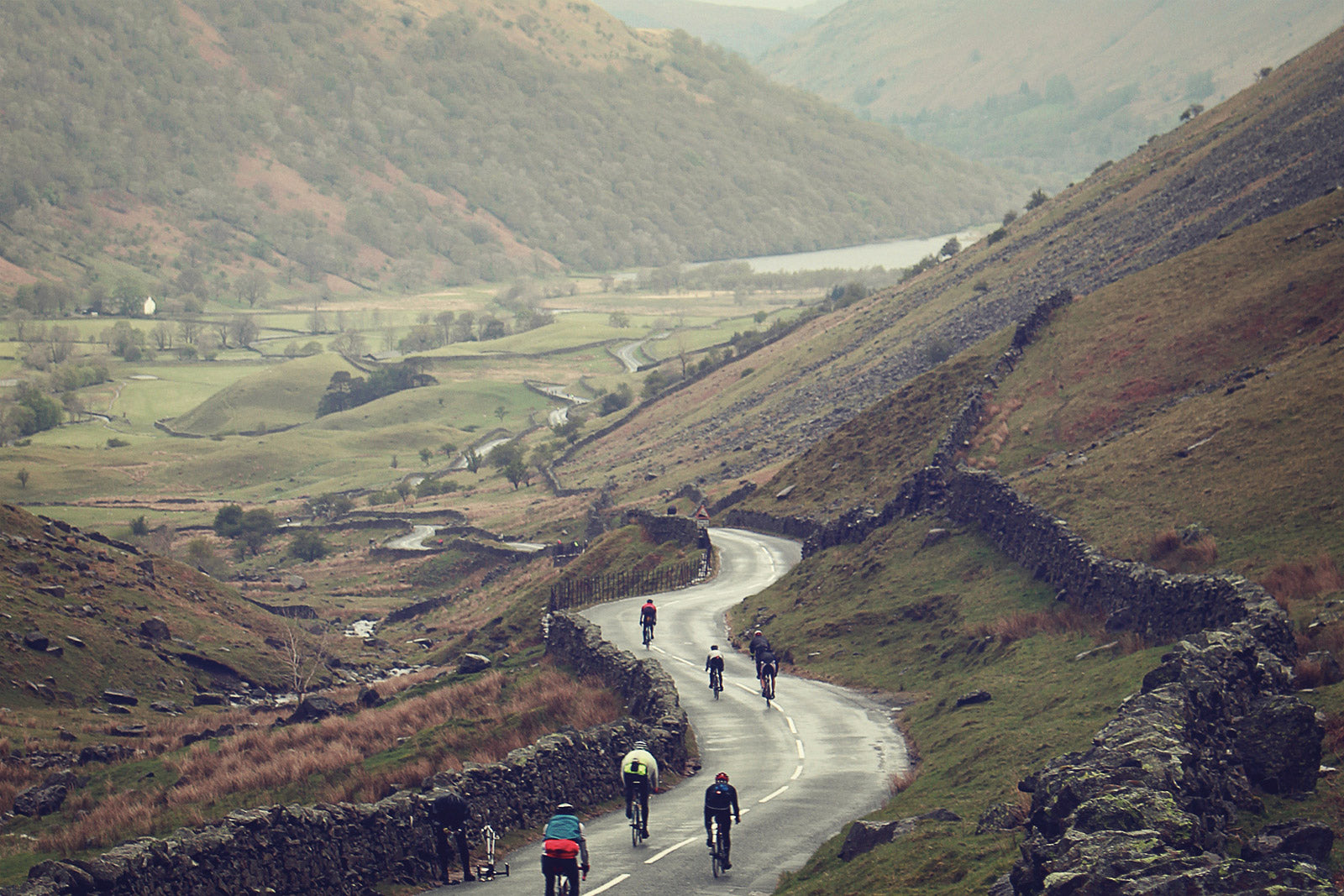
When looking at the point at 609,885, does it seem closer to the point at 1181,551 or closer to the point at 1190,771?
the point at 1190,771

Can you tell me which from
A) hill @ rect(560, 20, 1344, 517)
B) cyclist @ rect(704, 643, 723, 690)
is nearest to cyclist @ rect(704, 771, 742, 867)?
cyclist @ rect(704, 643, 723, 690)

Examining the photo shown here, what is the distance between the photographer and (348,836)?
65.9 feet

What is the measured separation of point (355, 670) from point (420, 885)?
40379 millimetres

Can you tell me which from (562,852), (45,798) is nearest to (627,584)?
(45,798)

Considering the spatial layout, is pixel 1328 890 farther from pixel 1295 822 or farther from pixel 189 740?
pixel 189 740

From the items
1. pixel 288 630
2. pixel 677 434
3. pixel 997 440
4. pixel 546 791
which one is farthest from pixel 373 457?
pixel 546 791

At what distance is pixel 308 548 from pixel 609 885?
9497cm

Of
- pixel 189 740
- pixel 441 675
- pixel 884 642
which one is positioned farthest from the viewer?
pixel 441 675

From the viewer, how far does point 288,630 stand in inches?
2306

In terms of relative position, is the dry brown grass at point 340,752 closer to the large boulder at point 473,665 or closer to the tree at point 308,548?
the large boulder at point 473,665

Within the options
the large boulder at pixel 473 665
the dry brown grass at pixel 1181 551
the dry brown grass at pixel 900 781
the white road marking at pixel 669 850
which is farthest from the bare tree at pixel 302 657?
the dry brown grass at pixel 1181 551

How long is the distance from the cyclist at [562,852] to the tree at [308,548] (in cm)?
9492

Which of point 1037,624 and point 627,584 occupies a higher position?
point 627,584

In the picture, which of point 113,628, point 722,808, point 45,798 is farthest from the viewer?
point 113,628
